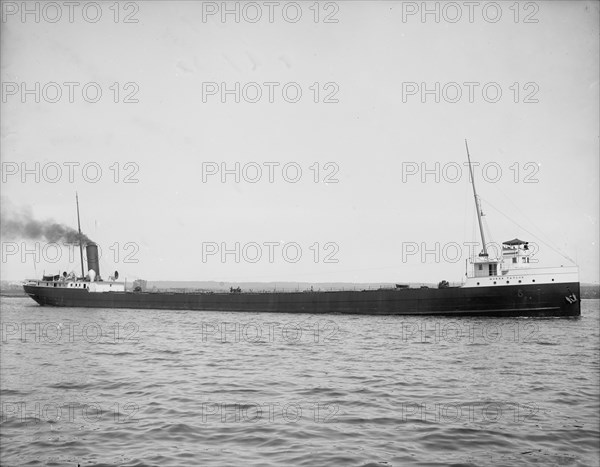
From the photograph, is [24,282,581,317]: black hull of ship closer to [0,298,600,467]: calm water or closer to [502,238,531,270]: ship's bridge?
[502,238,531,270]: ship's bridge

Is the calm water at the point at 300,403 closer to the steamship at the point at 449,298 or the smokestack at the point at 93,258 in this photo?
the steamship at the point at 449,298

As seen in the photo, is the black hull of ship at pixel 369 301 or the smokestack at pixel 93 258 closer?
the black hull of ship at pixel 369 301

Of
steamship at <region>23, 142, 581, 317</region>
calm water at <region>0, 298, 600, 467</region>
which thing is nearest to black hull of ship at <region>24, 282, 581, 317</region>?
steamship at <region>23, 142, 581, 317</region>

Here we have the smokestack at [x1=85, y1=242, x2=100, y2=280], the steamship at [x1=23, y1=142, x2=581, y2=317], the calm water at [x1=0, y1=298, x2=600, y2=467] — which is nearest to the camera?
the calm water at [x1=0, y1=298, x2=600, y2=467]

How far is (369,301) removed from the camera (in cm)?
4909

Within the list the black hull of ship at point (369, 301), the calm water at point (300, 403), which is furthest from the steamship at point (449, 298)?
the calm water at point (300, 403)

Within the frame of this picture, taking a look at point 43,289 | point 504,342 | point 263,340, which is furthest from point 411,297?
point 43,289

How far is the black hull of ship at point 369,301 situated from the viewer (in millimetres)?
41312

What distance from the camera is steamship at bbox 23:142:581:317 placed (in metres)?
41.2

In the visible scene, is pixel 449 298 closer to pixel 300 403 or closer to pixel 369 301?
pixel 369 301

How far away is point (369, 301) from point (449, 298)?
27.1 feet

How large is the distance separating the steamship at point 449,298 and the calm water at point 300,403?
14793 millimetres

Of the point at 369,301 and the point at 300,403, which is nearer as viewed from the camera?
the point at 300,403

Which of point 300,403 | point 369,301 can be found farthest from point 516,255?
point 300,403
